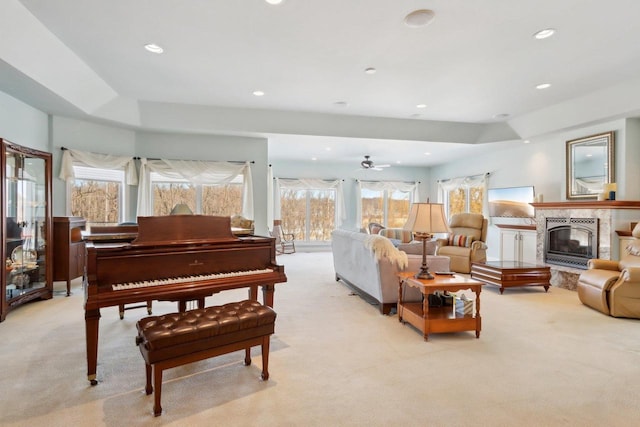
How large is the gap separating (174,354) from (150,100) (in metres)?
4.63

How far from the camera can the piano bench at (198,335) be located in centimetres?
188

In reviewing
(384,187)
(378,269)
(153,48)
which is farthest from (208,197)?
(384,187)

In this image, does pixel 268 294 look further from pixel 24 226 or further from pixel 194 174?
pixel 194 174

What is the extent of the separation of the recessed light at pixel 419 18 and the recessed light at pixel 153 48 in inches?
97.8

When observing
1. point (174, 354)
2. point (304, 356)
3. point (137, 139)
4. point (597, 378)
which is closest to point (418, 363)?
point (304, 356)

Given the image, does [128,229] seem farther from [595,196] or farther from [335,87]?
[595,196]

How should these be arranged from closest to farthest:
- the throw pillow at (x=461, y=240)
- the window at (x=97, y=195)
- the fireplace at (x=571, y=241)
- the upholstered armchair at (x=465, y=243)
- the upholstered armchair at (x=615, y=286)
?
the upholstered armchair at (x=615, y=286) < the fireplace at (x=571, y=241) < the window at (x=97, y=195) < the upholstered armchair at (x=465, y=243) < the throw pillow at (x=461, y=240)

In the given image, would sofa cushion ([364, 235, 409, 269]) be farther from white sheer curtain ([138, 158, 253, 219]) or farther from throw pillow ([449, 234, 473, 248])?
white sheer curtain ([138, 158, 253, 219])

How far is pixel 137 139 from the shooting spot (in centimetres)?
608

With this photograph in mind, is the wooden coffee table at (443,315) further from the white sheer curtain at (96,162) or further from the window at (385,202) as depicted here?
the window at (385,202)

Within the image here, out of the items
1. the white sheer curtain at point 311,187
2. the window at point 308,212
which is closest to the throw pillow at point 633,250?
the white sheer curtain at point 311,187

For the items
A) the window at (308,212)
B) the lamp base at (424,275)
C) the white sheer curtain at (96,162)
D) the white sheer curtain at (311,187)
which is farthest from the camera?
the window at (308,212)

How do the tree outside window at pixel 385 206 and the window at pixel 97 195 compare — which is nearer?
the window at pixel 97 195

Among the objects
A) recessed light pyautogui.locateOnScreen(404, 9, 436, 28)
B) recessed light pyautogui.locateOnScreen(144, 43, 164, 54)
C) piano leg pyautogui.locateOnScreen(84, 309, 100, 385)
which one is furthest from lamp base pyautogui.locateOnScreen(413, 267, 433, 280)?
recessed light pyautogui.locateOnScreen(144, 43, 164, 54)
